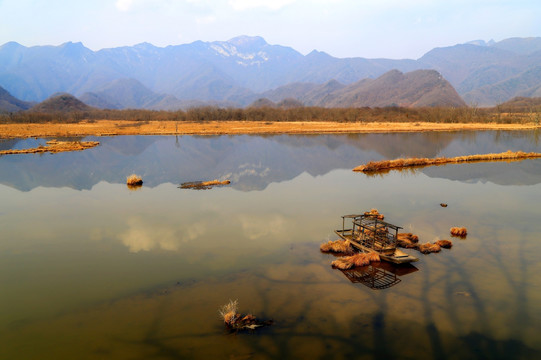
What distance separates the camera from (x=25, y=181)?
3994cm

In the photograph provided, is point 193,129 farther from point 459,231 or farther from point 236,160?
point 459,231

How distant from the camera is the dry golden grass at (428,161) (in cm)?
4447

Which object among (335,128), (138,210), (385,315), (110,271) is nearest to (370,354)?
(385,315)

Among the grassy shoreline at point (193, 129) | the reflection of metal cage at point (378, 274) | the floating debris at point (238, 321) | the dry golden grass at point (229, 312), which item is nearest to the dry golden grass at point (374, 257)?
the reflection of metal cage at point (378, 274)

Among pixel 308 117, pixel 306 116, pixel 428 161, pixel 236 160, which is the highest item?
pixel 306 116

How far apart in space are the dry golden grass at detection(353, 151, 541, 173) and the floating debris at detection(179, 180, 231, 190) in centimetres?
1766

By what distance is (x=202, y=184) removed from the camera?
37.5 m

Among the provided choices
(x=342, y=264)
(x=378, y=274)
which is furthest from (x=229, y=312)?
(x=378, y=274)

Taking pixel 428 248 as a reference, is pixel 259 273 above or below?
below

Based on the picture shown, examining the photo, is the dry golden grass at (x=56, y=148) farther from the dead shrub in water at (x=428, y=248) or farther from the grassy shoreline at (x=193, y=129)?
the dead shrub in water at (x=428, y=248)

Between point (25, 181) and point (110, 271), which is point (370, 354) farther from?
point (25, 181)

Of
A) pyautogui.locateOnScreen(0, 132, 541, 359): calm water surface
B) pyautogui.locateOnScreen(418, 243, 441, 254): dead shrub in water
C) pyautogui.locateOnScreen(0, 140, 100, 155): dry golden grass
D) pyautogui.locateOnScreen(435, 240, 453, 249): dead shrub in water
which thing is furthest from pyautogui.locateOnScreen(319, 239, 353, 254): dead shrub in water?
pyautogui.locateOnScreen(0, 140, 100, 155): dry golden grass

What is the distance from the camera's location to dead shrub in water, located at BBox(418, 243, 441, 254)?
1975 cm

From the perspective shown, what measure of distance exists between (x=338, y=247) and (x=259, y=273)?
5.15 m
